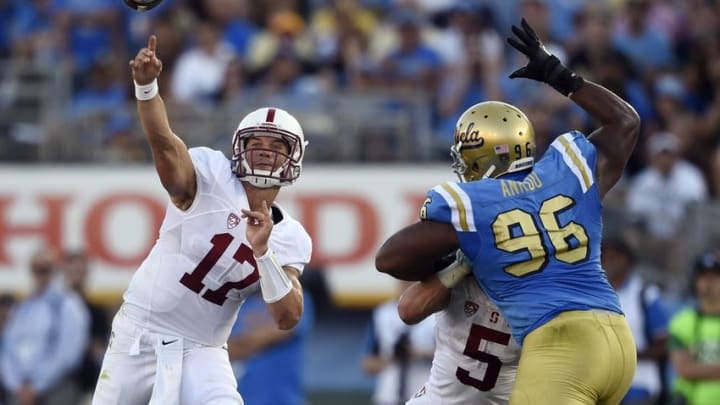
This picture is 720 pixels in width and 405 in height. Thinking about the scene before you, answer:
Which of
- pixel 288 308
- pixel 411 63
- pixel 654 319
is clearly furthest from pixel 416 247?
pixel 411 63

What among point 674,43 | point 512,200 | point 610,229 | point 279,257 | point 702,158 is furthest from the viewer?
point 674,43

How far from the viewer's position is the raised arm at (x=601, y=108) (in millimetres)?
6465

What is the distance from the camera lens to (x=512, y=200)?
6199 millimetres

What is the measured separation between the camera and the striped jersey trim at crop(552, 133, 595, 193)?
632 cm

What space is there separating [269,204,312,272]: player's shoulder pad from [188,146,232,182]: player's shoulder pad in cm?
35

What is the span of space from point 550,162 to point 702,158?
22.6 feet

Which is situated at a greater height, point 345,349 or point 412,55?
point 412,55

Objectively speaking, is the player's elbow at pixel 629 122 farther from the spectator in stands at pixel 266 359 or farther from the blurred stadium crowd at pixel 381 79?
the blurred stadium crowd at pixel 381 79

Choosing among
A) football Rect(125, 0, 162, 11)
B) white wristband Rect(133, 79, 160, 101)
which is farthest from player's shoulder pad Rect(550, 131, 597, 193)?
football Rect(125, 0, 162, 11)

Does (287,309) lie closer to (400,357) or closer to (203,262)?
(203,262)

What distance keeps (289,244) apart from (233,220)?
0.30 meters

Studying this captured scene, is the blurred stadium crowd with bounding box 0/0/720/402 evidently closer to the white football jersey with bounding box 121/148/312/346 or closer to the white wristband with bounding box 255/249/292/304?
the white football jersey with bounding box 121/148/312/346

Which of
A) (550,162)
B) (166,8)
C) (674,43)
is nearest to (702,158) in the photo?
(674,43)

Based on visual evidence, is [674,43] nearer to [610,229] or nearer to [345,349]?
[610,229]
